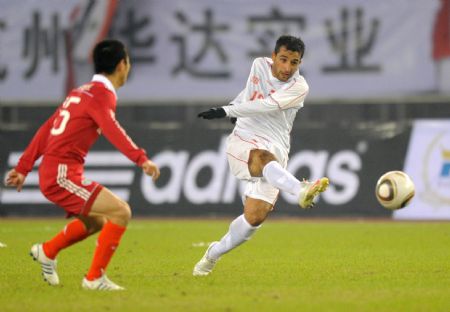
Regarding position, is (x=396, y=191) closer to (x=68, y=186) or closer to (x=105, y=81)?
(x=105, y=81)

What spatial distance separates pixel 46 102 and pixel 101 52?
1178 centimetres

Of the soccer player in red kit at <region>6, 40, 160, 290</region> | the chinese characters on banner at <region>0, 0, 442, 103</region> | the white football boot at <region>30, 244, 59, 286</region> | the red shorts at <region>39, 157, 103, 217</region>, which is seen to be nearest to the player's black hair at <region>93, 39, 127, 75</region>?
the soccer player in red kit at <region>6, 40, 160, 290</region>

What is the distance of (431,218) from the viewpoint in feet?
58.7

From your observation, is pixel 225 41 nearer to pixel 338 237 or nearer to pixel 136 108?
pixel 136 108

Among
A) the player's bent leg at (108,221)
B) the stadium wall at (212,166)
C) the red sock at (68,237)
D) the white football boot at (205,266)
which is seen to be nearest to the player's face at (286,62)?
the white football boot at (205,266)

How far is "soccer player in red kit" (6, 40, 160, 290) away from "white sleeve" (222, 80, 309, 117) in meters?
1.34

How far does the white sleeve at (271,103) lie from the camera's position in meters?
9.52

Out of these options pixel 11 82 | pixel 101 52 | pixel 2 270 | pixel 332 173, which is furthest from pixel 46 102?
pixel 101 52

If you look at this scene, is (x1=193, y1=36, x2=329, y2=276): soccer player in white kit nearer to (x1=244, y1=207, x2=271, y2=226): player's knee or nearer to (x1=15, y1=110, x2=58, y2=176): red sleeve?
(x1=244, y1=207, x2=271, y2=226): player's knee

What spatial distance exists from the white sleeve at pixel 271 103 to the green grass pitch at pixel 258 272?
1393mm

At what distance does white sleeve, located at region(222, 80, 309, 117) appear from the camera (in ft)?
31.2

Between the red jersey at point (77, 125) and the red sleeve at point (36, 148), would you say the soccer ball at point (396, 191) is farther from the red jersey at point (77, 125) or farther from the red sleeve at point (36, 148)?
the red sleeve at point (36, 148)

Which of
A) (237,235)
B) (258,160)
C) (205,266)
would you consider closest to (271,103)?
(258,160)

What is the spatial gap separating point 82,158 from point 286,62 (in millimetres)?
2175
